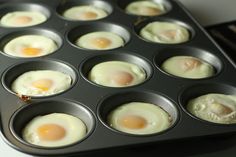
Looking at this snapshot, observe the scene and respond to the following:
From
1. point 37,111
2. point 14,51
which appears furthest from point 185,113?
point 14,51

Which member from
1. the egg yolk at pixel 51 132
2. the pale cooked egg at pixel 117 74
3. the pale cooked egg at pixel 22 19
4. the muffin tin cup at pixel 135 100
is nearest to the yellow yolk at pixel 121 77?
the pale cooked egg at pixel 117 74

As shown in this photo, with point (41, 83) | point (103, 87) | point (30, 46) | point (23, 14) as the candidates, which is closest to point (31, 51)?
point (30, 46)

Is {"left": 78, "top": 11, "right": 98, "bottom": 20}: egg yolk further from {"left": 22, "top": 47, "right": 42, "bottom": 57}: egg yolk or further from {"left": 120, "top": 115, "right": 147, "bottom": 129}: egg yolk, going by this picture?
{"left": 120, "top": 115, "right": 147, "bottom": 129}: egg yolk

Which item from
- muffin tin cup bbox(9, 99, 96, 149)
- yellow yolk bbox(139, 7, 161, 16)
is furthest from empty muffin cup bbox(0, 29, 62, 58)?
yellow yolk bbox(139, 7, 161, 16)

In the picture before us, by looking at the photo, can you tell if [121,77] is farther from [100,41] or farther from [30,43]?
[30,43]

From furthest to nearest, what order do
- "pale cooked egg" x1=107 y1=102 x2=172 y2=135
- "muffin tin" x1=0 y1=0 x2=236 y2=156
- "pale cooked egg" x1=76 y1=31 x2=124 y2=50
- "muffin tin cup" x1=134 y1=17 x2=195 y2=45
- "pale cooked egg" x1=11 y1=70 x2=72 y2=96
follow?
"muffin tin cup" x1=134 y1=17 x2=195 y2=45
"pale cooked egg" x1=76 y1=31 x2=124 y2=50
"pale cooked egg" x1=11 y1=70 x2=72 y2=96
"pale cooked egg" x1=107 y1=102 x2=172 y2=135
"muffin tin" x1=0 y1=0 x2=236 y2=156

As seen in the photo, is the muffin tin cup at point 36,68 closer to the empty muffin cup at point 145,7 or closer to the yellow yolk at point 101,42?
the yellow yolk at point 101,42
